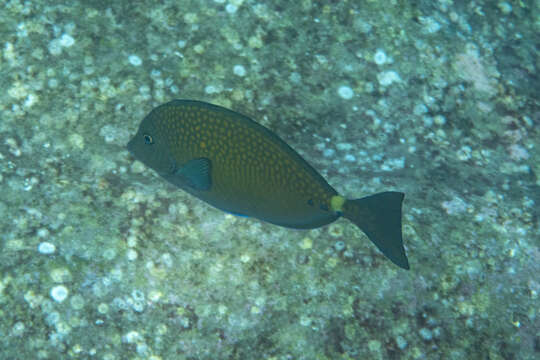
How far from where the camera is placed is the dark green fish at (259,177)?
197 cm

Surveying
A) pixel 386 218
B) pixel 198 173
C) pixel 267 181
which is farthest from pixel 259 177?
pixel 386 218

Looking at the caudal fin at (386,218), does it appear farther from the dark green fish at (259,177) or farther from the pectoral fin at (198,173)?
the pectoral fin at (198,173)

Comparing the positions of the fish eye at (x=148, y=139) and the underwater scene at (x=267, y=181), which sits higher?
the fish eye at (x=148, y=139)

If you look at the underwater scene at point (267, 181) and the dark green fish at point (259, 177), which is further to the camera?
the underwater scene at point (267, 181)

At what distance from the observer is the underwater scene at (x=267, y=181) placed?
7.12 feet

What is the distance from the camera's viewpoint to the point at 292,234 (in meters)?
2.57

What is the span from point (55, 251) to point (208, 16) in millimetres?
1960

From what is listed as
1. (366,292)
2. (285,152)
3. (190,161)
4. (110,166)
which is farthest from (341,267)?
(110,166)

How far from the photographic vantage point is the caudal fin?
1990 mm

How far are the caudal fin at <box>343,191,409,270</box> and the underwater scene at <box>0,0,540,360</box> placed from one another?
0.4 inches

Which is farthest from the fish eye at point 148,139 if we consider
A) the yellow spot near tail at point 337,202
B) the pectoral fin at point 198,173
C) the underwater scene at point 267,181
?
the yellow spot near tail at point 337,202

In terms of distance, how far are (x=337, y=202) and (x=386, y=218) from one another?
0.25 metres

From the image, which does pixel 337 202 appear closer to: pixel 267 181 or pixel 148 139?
pixel 267 181

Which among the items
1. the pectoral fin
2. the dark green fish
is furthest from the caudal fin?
the pectoral fin
